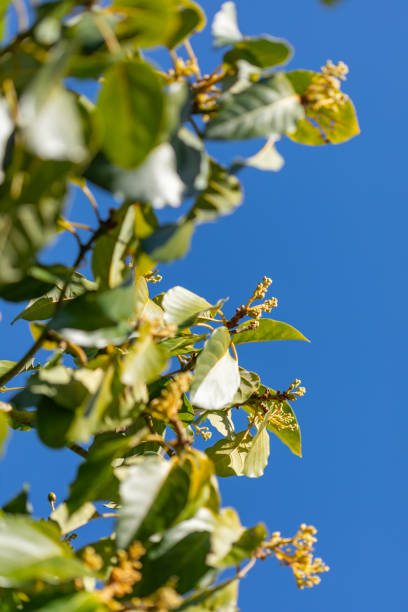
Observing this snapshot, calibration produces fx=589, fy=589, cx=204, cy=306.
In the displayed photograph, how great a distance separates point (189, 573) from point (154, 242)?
1.89 feet

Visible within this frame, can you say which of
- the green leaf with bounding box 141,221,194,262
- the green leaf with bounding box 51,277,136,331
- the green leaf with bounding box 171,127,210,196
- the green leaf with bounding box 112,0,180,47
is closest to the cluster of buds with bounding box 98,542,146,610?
the green leaf with bounding box 51,277,136,331

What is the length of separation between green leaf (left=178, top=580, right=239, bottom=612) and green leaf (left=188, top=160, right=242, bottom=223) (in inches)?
24.3

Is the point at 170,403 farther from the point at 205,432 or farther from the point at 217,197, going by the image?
the point at 205,432

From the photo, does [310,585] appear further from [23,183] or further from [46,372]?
[23,183]

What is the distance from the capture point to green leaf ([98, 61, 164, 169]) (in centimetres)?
80

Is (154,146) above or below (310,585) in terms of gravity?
above

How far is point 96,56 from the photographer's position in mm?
877

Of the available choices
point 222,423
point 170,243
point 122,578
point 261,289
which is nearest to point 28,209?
point 170,243

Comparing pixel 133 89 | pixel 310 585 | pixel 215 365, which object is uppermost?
pixel 133 89

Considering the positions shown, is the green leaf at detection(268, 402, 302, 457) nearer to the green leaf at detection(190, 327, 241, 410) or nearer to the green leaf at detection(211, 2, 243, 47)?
the green leaf at detection(190, 327, 241, 410)

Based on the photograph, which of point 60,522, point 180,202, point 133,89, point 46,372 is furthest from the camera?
point 60,522

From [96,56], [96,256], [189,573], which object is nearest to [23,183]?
[96,56]

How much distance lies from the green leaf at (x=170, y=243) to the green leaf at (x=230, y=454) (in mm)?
1017

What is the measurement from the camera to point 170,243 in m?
0.97
